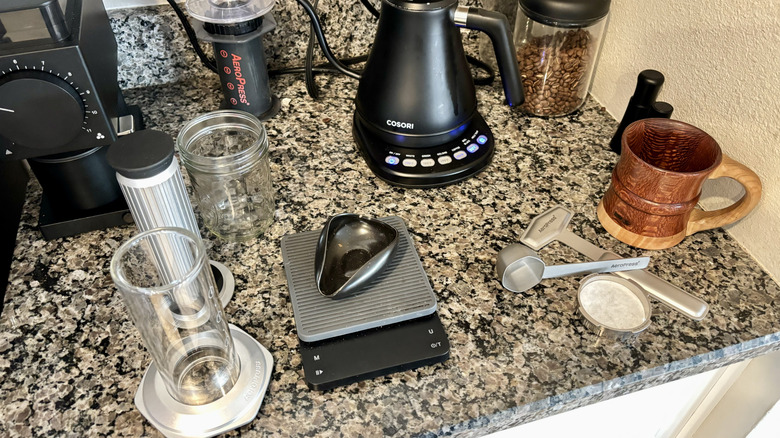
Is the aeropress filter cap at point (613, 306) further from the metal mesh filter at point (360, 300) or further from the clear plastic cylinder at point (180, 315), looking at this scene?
the clear plastic cylinder at point (180, 315)

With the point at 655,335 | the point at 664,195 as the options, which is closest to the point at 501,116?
the point at 664,195

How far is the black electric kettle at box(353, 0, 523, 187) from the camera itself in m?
0.74

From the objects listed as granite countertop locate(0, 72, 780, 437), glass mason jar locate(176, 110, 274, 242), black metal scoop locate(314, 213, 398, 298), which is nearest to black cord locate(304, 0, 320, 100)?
granite countertop locate(0, 72, 780, 437)

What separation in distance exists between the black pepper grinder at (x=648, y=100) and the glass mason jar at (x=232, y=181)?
510 mm

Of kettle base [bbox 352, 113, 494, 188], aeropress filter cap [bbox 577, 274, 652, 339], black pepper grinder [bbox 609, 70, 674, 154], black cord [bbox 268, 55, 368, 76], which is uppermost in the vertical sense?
black pepper grinder [bbox 609, 70, 674, 154]

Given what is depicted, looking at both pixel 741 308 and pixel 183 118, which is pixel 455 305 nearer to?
pixel 741 308

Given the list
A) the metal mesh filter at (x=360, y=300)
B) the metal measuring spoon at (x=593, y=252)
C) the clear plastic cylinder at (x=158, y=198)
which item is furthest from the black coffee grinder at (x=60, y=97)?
the metal measuring spoon at (x=593, y=252)

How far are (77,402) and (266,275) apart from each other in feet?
0.77

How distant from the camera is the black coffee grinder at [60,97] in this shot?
0.58 m

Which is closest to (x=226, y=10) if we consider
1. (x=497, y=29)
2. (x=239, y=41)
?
(x=239, y=41)

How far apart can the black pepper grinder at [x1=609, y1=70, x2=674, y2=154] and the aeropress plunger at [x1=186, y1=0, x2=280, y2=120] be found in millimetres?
524

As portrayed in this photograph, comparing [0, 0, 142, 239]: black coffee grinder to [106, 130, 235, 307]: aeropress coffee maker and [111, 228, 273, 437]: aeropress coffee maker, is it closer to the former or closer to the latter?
[106, 130, 235, 307]: aeropress coffee maker

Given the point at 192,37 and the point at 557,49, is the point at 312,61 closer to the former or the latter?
the point at 192,37

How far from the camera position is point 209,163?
Answer: 2.23 ft
